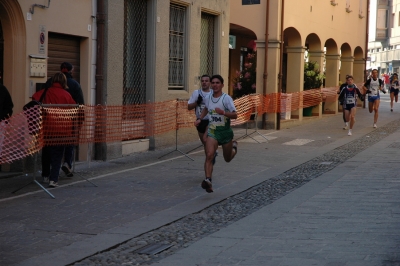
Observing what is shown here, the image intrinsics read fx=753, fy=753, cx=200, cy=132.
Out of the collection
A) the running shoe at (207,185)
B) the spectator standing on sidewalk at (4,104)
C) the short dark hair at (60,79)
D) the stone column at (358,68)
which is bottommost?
the running shoe at (207,185)

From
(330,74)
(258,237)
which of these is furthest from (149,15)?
(330,74)

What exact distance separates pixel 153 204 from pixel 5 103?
2711 mm

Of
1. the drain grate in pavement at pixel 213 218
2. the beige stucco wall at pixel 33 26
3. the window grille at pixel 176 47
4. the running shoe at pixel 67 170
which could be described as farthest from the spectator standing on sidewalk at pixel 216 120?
the window grille at pixel 176 47

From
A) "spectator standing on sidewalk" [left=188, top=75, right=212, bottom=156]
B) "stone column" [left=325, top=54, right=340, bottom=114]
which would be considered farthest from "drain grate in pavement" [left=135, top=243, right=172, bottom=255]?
"stone column" [left=325, top=54, right=340, bottom=114]

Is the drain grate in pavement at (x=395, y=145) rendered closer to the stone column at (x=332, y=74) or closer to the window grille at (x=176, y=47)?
the window grille at (x=176, y=47)

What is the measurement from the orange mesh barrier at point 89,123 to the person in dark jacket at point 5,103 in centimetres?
43

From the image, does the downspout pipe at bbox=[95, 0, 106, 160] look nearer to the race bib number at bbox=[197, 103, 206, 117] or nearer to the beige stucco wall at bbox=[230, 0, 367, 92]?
the race bib number at bbox=[197, 103, 206, 117]

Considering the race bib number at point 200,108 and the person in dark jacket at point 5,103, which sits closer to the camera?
the person in dark jacket at point 5,103

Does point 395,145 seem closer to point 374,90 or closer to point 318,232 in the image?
point 374,90

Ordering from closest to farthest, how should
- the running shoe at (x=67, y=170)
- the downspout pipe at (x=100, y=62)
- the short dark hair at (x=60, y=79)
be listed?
the short dark hair at (x=60, y=79), the running shoe at (x=67, y=170), the downspout pipe at (x=100, y=62)

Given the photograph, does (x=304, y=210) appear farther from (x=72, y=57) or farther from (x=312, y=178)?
(x=72, y=57)

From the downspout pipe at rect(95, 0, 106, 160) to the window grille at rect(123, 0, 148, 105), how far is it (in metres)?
1.40

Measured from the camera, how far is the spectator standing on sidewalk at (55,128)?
418 inches

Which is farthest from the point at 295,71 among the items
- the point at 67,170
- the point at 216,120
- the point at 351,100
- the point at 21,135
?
the point at 21,135
